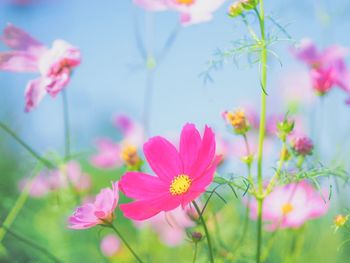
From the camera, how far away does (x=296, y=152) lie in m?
0.84

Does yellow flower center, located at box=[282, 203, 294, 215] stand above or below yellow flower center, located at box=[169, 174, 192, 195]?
below

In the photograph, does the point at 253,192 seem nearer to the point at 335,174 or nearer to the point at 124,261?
the point at 335,174

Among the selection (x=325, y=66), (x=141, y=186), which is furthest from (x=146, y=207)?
(x=325, y=66)

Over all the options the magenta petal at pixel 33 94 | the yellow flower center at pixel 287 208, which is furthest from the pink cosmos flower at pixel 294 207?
the magenta petal at pixel 33 94

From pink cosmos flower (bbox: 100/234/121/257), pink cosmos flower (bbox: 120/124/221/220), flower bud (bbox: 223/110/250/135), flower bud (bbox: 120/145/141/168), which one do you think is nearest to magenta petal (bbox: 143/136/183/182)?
pink cosmos flower (bbox: 120/124/221/220)

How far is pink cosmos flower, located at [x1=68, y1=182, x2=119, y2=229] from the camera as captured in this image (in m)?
0.68

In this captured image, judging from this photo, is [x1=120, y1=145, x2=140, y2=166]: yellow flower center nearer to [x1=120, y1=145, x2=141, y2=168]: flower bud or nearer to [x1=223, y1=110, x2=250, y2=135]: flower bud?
[x1=120, y1=145, x2=141, y2=168]: flower bud

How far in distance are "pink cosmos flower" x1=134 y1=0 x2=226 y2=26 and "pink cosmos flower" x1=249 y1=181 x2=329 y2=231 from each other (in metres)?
0.30

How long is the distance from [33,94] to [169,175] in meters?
0.25

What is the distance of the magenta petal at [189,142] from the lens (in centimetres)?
68

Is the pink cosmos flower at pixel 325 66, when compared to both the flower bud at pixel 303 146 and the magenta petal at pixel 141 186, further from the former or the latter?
the magenta petal at pixel 141 186

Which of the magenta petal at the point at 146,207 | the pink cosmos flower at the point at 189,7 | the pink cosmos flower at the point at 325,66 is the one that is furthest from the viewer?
the pink cosmos flower at the point at 325,66

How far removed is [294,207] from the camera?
112 cm

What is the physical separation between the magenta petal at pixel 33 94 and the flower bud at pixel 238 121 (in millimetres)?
239
